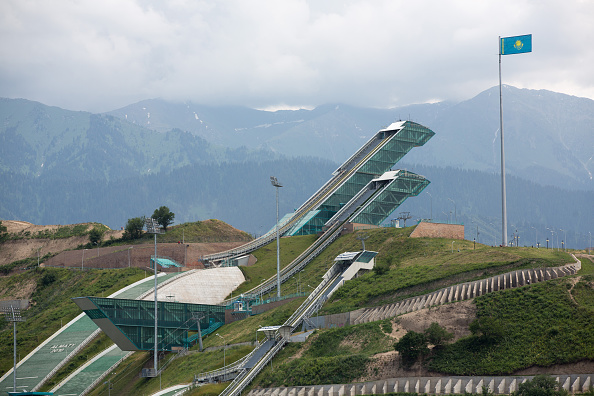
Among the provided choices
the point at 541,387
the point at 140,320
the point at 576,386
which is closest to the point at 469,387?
the point at 541,387

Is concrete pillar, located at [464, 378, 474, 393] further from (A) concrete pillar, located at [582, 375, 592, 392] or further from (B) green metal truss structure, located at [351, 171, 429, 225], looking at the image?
(B) green metal truss structure, located at [351, 171, 429, 225]

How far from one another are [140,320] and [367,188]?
54.6 m

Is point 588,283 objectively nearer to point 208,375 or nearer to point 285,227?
point 208,375

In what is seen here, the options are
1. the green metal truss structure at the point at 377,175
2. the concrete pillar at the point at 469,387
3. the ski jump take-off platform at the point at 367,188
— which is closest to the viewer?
the concrete pillar at the point at 469,387

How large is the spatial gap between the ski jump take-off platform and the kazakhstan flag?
4145 centimetres

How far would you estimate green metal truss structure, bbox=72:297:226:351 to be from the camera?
92.3m

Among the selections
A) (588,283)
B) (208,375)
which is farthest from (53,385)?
(588,283)

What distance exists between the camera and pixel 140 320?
93.9m

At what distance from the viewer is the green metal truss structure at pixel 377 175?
135 metres

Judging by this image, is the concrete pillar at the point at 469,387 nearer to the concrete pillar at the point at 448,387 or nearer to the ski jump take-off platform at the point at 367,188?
the concrete pillar at the point at 448,387

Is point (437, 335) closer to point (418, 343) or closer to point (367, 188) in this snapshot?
point (418, 343)

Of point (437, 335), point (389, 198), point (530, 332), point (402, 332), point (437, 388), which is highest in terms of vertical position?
point (389, 198)

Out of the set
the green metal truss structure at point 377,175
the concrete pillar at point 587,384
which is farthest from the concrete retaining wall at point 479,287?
the green metal truss structure at point 377,175

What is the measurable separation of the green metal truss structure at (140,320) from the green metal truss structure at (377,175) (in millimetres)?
42252
